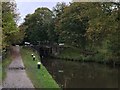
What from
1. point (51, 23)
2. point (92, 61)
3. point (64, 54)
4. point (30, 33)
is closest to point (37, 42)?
point (30, 33)

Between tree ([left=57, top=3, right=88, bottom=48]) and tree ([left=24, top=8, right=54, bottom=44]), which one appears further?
tree ([left=24, top=8, right=54, bottom=44])

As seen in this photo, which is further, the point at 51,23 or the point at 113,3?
the point at 51,23

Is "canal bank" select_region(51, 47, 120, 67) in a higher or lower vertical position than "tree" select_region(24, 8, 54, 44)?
lower

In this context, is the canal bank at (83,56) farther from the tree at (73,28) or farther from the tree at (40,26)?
the tree at (40,26)

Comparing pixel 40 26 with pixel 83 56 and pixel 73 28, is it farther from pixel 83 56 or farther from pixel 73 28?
pixel 83 56

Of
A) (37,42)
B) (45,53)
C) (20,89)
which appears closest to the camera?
(20,89)

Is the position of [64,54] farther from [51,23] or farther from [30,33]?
[30,33]

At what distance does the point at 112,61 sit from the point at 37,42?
130 ft

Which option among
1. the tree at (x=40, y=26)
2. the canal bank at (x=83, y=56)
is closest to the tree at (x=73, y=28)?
the canal bank at (x=83, y=56)

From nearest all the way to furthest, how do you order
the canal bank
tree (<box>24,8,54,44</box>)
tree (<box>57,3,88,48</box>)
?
the canal bank < tree (<box>57,3,88,48</box>) < tree (<box>24,8,54,44</box>)

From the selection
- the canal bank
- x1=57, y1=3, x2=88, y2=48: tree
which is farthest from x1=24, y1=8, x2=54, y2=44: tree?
x1=57, y1=3, x2=88, y2=48: tree

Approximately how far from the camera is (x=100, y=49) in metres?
53.6

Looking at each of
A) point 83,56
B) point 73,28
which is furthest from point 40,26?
point 83,56

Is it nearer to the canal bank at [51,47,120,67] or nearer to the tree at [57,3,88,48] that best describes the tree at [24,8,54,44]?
the canal bank at [51,47,120,67]
